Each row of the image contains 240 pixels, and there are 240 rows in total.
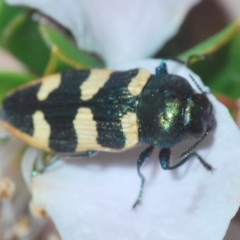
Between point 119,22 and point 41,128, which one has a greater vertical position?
point 119,22

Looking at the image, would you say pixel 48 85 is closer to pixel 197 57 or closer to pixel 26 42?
pixel 26 42

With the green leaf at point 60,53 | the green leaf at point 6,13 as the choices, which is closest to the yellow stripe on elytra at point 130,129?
the green leaf at point 60,53

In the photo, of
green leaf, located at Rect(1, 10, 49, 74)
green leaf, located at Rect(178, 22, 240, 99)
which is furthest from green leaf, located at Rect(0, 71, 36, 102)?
green leaf, located at Rect(178, 22, 240, 99)

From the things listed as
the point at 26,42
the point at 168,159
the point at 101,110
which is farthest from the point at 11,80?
the point at 168,159

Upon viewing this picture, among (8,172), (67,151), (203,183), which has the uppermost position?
(203,183)

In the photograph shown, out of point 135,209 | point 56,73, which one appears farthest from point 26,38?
point 135,209

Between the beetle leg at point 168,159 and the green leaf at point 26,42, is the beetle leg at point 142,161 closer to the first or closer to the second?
the beetle leg at point 168,159

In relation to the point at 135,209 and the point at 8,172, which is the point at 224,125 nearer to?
the point at 135,209
